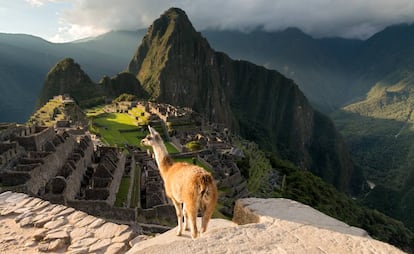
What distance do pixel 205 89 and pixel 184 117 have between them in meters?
92.5

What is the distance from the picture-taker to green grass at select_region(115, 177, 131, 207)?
16767 mm

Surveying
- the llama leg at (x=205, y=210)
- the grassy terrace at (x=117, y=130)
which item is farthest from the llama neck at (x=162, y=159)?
the grassy terrace at (x=117, y=130)

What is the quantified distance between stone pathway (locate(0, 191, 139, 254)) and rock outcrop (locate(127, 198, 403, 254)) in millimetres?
918

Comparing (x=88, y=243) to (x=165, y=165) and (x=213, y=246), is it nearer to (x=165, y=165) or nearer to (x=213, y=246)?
(x=165, y=165)

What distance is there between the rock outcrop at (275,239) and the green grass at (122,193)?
11.5 m

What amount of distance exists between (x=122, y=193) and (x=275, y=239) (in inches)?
556

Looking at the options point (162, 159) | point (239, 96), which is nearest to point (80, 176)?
point (162, 159)

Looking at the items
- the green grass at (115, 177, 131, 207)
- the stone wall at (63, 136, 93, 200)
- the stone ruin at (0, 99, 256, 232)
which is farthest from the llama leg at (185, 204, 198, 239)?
the green grass at (115, 177, 131, 207)

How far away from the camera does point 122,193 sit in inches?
719

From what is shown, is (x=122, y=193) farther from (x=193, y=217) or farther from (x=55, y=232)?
(x=193, y=217)

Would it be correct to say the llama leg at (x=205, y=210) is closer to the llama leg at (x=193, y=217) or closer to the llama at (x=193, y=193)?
the llama at (x=193, y=193)

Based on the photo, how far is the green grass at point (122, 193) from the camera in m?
16.8

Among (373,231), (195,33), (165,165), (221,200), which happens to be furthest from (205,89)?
(165,165)

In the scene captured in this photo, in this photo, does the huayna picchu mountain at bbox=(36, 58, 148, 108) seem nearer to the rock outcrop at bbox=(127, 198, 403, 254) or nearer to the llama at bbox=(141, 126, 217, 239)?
the llama at bbox=(141, 126, 217, 239)
